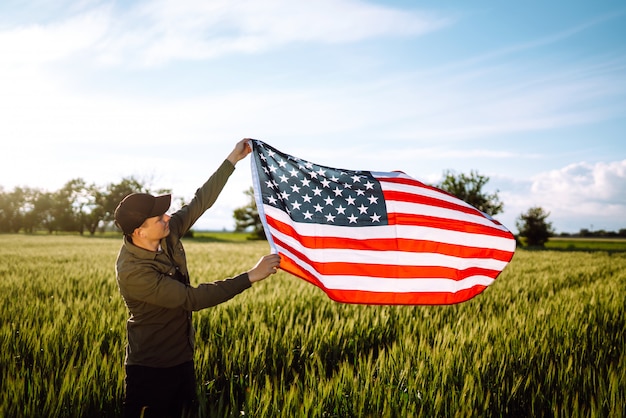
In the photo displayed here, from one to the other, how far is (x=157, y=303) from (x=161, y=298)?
0.05 m

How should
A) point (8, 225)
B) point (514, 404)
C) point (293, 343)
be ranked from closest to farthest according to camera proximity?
point (514, 404)
point (293, 343)
point (8, 225)

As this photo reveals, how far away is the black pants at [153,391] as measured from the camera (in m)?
2.84

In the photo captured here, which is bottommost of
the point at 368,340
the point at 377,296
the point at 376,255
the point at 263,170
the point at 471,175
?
the point at 368,340

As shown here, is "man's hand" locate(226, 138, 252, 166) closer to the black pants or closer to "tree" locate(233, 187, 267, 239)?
the black pants

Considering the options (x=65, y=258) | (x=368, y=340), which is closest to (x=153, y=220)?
(x=368, y=340)

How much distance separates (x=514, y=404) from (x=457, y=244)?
148cm

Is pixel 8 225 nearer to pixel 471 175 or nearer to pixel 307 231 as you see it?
pixel 471 175

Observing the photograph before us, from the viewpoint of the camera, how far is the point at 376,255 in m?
4.02

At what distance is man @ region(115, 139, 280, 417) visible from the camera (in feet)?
8.92

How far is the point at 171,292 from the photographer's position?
8.83 feet

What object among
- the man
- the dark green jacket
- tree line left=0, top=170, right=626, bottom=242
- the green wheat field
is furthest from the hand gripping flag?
tree line left=0, top=170, right=626, bottom=242

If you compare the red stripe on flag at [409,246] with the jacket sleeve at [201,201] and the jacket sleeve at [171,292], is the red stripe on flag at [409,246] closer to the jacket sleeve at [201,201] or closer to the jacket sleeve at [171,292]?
the jacket sleeve at [201,201]

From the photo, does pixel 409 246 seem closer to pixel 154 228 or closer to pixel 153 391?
pixel 154 228

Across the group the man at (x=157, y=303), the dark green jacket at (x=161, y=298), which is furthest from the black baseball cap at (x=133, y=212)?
the dark green jacket at (x=161, y=298)
